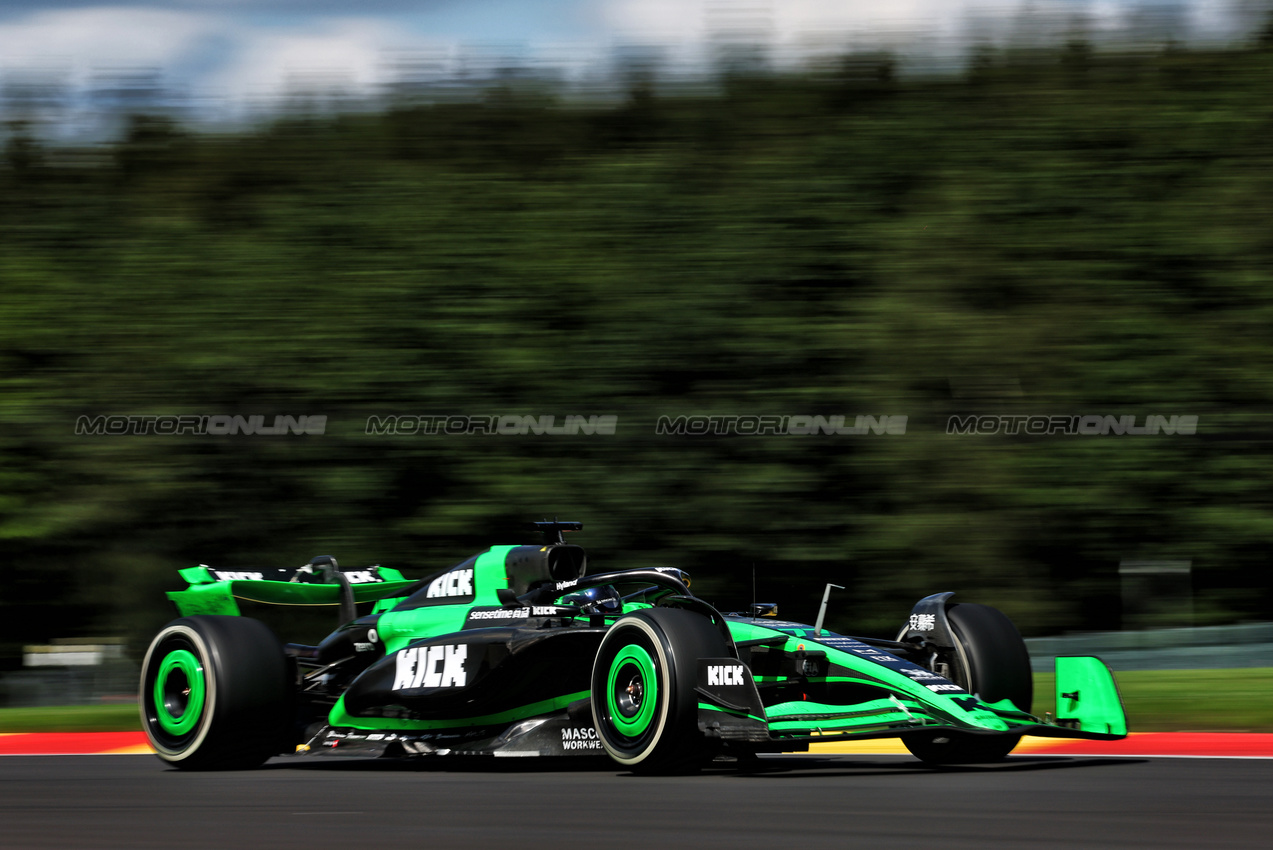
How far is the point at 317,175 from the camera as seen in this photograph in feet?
65.7

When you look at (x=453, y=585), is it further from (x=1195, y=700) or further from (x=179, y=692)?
(x=1195, y=700)

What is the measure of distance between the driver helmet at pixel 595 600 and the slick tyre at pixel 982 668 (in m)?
1.69

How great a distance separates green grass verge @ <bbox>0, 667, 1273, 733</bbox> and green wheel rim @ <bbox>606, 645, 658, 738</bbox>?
4736mm

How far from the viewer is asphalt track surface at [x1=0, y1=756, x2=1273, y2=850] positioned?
4.93 metres

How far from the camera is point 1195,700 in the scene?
11.1 metres

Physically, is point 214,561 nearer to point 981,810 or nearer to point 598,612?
point 598,612

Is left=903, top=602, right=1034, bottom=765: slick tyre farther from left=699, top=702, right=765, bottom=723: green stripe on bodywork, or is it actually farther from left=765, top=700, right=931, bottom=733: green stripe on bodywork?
left=699, top=702, right=765, bottom=723: green stripe on bodywork

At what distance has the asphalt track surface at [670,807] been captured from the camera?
4.93 metres

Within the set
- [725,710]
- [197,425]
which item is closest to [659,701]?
[725,710]

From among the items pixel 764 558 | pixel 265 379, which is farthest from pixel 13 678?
pixel 764 558

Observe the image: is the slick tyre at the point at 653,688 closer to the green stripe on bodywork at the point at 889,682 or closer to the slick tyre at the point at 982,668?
the green stripe on bodywork at the point at 889,682

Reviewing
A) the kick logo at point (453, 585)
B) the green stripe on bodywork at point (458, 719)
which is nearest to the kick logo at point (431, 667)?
the green stripe on bodywork at point (458, 719)

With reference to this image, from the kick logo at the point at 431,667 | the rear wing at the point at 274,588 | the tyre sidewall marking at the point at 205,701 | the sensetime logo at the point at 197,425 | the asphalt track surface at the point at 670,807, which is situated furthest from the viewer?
the sensetime logo at the point at 197,425

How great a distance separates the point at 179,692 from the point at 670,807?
3.92 metres
